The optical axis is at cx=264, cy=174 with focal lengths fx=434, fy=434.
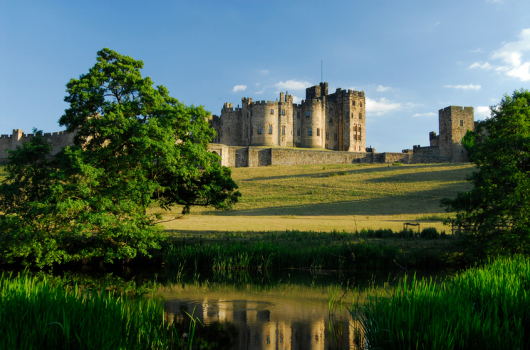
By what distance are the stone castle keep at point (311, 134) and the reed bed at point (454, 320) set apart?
172 ft

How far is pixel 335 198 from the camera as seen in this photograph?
39.2 metres

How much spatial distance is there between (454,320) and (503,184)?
36.8ft

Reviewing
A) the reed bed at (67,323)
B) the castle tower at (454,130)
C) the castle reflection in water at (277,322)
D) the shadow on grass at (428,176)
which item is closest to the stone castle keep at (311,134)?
the castle tower at (454,130)

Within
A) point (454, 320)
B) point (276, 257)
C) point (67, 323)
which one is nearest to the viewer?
point (67, 323)

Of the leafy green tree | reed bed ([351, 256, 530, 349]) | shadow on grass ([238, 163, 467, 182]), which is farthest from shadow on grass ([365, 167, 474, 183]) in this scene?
reed bed ([351, 256, 530, 349])

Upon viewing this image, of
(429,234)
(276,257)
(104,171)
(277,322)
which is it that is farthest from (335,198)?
(277,322)

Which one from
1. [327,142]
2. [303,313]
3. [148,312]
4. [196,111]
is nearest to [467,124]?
[327,142]

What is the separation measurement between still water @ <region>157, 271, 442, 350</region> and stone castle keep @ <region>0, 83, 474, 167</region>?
45409mm

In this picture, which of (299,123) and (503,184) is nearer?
(503,184)

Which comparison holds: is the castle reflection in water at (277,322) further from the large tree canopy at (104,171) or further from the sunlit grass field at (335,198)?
the sunlit grass field at (335,198)

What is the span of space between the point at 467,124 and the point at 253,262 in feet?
201

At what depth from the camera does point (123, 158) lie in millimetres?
16516

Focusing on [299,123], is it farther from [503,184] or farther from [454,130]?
[503,184]

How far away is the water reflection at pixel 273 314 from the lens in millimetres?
9445
